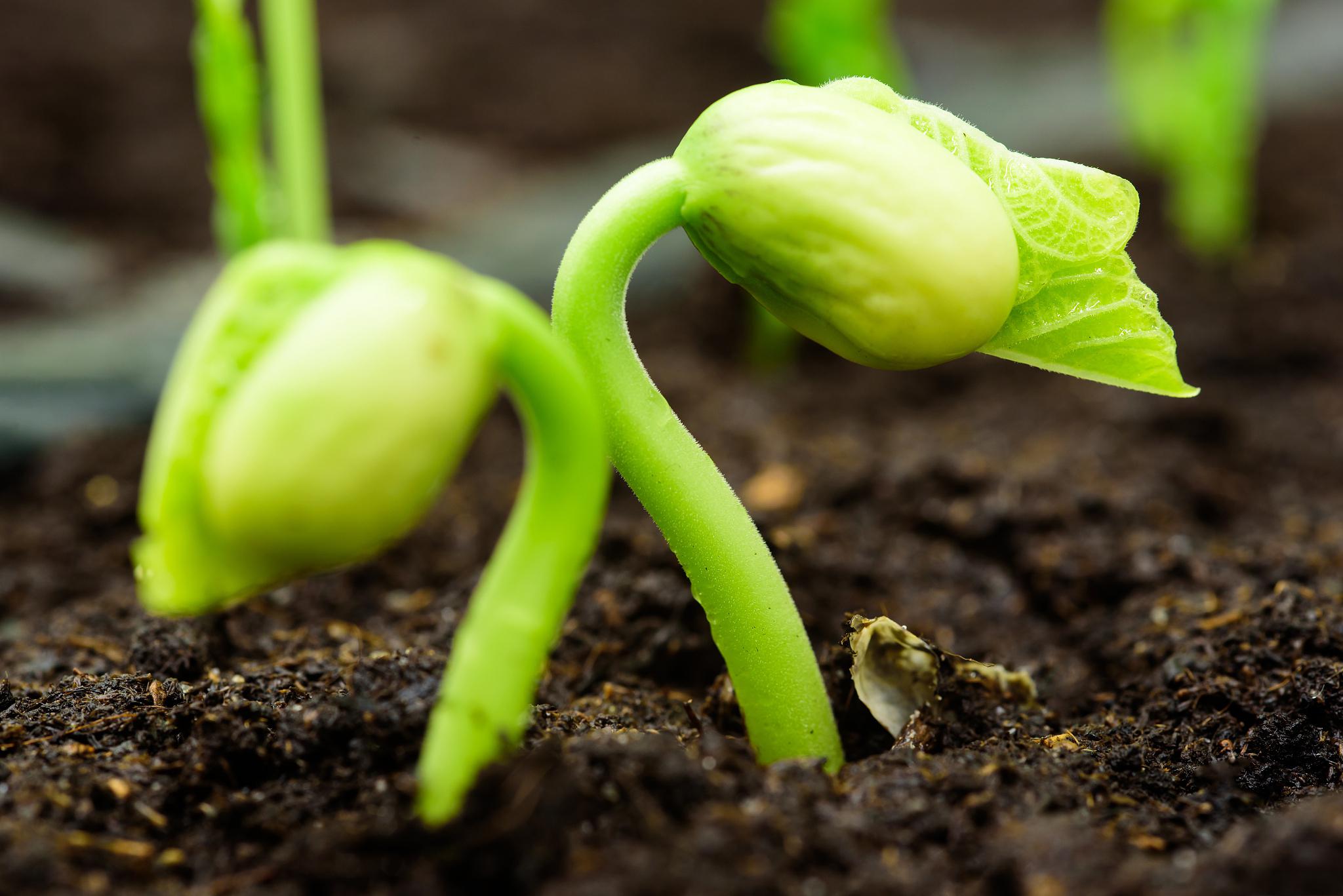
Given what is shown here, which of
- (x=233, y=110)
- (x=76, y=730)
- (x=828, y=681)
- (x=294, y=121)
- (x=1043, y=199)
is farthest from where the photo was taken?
(x=294, y=121)

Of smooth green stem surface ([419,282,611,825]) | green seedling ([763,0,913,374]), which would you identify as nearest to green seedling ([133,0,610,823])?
smooth green stem surface ([419,282,611,825])

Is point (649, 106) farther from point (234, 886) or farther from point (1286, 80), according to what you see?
point (234, 886)

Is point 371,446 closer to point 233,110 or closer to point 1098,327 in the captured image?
point 1098,327

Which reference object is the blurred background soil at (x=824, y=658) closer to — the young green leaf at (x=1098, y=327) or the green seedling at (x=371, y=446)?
the green seedling at (x=371, y=446)

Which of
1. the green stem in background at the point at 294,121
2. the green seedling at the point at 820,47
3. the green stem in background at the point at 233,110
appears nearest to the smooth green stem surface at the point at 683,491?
the green stem in background at the point at 233,110

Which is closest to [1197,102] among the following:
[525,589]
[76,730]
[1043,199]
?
[1043,199]

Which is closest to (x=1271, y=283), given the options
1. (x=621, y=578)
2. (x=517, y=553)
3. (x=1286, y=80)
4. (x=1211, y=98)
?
(x=1211, y=98)
